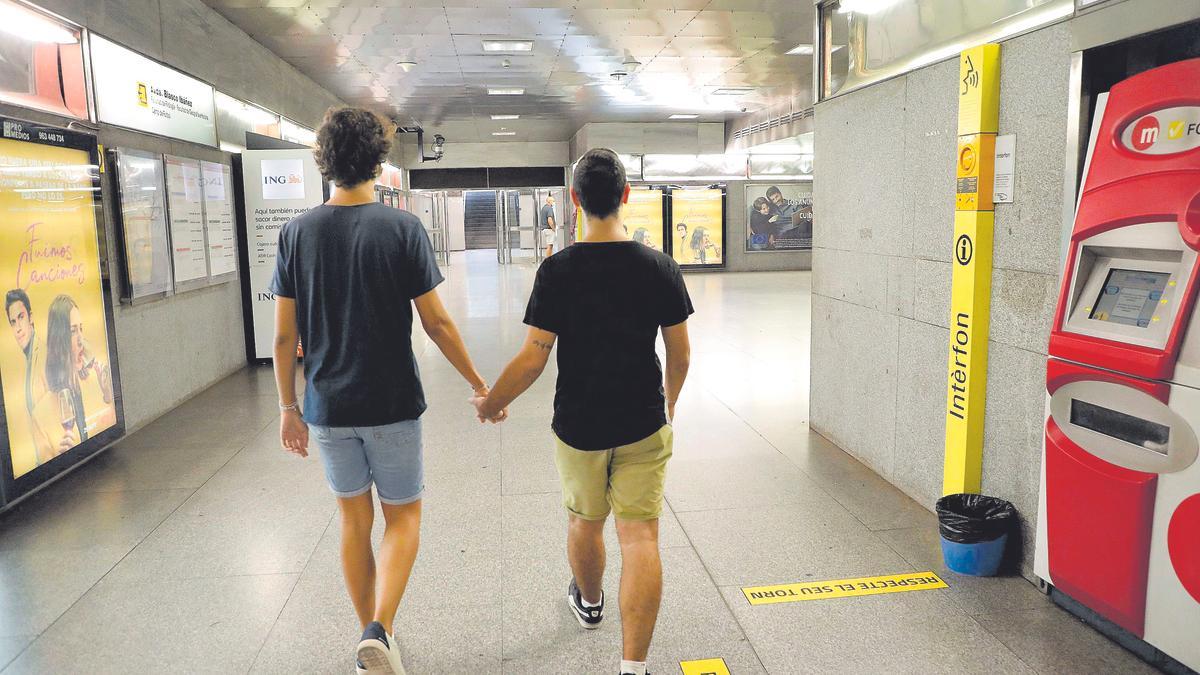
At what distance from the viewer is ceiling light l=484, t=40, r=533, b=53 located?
899 centimetres

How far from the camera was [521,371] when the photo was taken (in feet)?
7.48

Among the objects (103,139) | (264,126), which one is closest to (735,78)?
(264,126)

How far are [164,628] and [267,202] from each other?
5699 millimetres

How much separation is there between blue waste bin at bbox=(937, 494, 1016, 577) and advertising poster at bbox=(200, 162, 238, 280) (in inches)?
242

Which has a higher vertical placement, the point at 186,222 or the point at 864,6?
the point at 864,6

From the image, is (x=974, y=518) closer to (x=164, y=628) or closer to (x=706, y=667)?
(x=706, y=667)

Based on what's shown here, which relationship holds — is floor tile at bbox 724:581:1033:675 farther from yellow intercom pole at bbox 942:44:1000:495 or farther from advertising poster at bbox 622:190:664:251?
advertising poster at bbox 622:190:664:251

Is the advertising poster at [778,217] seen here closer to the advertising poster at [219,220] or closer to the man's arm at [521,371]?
the advertising poster at [219,220]

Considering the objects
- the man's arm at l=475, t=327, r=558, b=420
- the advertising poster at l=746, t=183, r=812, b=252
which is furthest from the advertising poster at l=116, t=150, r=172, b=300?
the advertising poster at l=746, t=183, r=812, b=252

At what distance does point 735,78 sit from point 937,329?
30.0 ft

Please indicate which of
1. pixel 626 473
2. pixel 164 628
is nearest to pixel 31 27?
pixel 164 628

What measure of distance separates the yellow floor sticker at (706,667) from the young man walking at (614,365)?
0.30 metres

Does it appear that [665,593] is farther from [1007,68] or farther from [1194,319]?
[1007,68]

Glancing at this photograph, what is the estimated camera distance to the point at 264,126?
872 cm
